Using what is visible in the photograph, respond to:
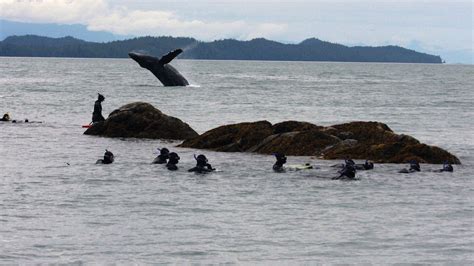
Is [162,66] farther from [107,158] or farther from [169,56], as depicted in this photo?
[107,158]

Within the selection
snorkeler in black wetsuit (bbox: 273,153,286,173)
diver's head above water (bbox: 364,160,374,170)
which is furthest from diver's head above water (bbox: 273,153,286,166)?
diver's head above water (bbox: 364,160,374,170)

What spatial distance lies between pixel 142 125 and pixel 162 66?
134 ft

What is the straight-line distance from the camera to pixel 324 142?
35.8 m

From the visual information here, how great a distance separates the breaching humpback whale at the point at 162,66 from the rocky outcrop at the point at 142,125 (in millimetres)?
29230

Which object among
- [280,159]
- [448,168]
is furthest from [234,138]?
[448,168]

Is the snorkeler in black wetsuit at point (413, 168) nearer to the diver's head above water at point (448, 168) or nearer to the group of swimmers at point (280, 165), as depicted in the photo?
the group of swimmers at point (280, 165)

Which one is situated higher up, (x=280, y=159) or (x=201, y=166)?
(x=280, y=159)

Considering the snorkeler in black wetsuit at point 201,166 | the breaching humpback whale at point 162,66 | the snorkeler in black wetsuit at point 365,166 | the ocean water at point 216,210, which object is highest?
the breaching humpback whale at point 162,66

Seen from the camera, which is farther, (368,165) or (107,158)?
(107,158)

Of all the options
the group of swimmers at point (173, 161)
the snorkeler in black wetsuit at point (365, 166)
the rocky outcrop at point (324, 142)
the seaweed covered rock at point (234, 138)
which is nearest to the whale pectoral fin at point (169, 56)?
the seaweed covered rock at point (234, 138)

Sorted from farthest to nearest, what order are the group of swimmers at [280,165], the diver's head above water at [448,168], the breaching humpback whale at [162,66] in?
1. the breaching humpback whale at [162,66]
2. the diver's head above water at [448,168]
3. the group of swimmers at [280,165]

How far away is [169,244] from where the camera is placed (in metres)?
18.3

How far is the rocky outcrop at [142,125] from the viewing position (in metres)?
41.8

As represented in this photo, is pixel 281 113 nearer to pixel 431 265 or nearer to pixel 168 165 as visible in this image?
pixel 168 165
